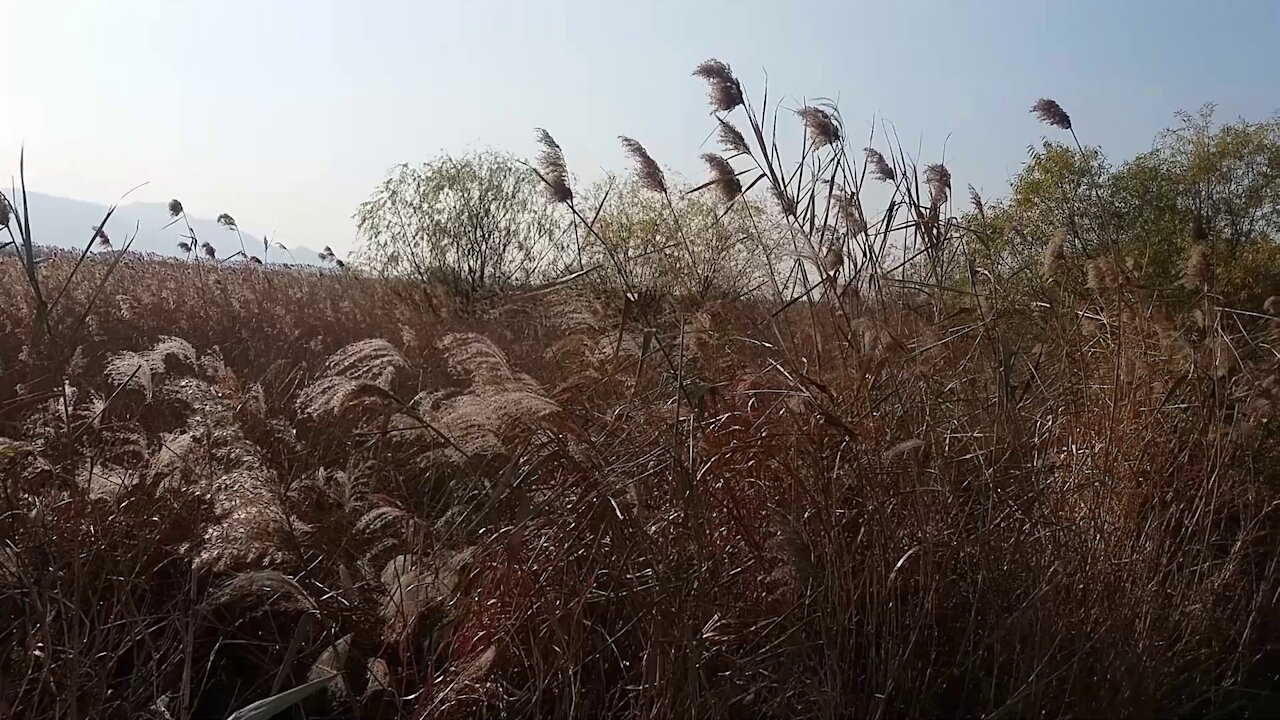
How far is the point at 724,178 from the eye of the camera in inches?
115

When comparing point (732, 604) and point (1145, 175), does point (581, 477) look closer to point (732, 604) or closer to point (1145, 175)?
point (732, 604)

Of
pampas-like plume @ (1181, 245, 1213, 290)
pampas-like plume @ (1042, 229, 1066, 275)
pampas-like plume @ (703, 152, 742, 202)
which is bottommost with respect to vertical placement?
pampas-like plume @ (1181, 245, 1213, 290)

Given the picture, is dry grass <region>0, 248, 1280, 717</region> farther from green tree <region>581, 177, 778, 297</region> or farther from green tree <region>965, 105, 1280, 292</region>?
green tree <region>965, 105, 1280, 292</region>

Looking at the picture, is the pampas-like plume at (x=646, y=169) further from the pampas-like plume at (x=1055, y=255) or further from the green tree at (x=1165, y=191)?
the green tree at (x=1165, y=191)

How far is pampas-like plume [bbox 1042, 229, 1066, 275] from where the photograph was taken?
2992 mm

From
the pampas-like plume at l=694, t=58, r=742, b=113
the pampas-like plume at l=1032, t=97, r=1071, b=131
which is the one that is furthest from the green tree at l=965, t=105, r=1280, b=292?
the pampas-like plume at l=694, t=58, r=742, b=113

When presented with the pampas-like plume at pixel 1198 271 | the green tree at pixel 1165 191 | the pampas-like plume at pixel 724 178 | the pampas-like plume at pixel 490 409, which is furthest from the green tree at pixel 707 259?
the green tree at pixel 1165 191

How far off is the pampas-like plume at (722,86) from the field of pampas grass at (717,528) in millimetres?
14

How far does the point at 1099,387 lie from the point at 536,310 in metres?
2.20

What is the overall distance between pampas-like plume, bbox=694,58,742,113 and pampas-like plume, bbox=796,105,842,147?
219mm

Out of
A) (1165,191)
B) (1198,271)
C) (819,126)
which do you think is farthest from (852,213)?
(1165,191)

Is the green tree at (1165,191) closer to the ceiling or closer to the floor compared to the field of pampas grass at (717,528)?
closer to the ceiling

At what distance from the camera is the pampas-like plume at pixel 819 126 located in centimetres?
290

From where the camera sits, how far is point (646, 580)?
1.93 m
